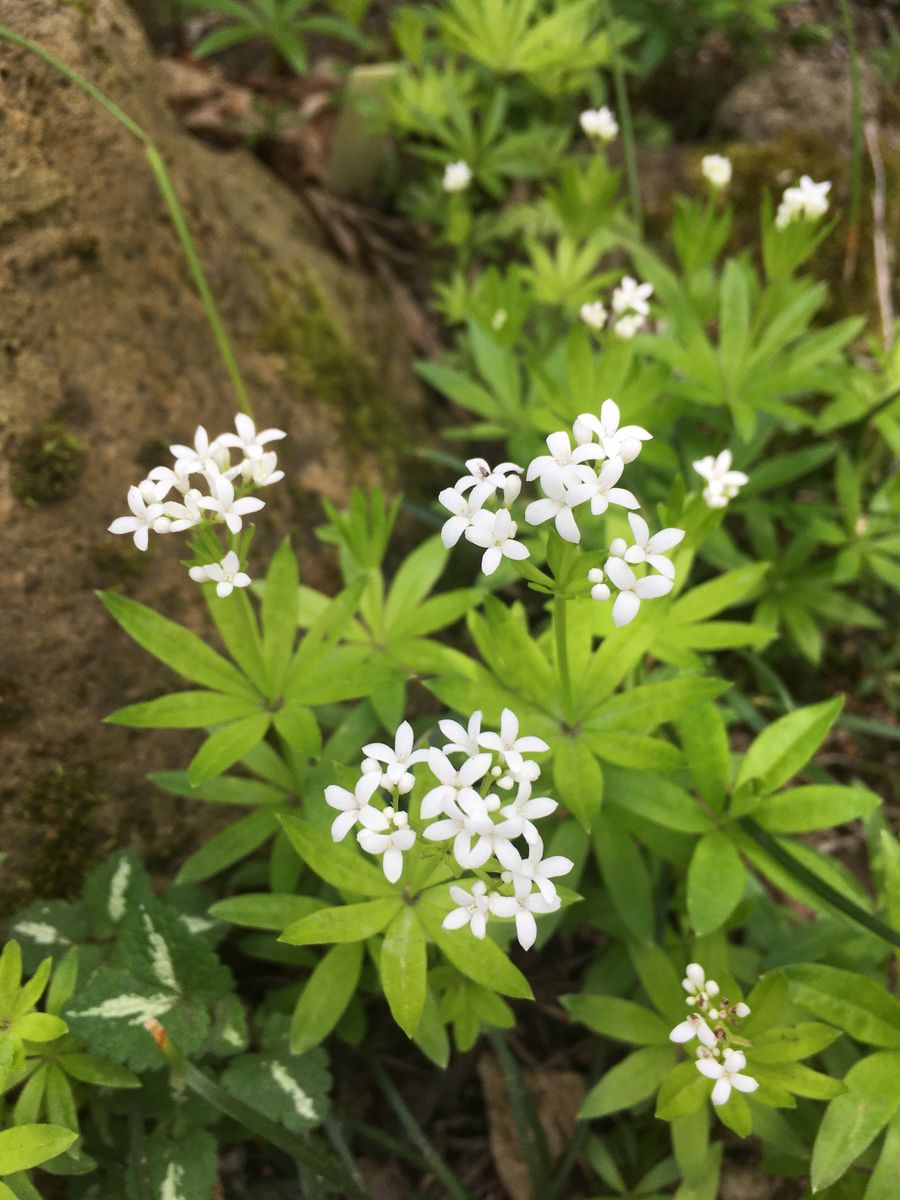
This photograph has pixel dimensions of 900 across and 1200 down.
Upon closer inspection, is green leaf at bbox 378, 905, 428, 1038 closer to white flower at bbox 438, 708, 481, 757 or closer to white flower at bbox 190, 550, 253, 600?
white flower at bbox 438, 708, 481, 757

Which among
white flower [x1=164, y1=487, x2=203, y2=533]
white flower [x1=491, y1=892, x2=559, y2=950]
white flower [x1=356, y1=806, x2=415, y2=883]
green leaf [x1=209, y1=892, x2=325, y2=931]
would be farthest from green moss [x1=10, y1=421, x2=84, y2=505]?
white flower [x1=491, y1=892, x2=559, y2=950]

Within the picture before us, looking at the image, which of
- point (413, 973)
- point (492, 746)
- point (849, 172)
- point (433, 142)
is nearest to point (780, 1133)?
point (413, 973)

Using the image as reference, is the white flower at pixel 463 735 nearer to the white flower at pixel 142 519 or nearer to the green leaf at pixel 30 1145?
the white flower at pixel 142 519

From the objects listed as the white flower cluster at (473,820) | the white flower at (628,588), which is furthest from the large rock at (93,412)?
the white flower at (628,588)

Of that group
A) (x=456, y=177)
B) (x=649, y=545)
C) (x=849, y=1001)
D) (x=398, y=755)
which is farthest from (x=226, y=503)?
(x=456, y=177)

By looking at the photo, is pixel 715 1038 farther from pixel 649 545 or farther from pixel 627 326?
pixel 627 326

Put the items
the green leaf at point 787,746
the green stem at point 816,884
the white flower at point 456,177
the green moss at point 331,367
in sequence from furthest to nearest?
1. the white flower at point 456,177
2. the green moss at point 331,367
3. the green leaf at point 787,746
4. the green stem at point 816,884
